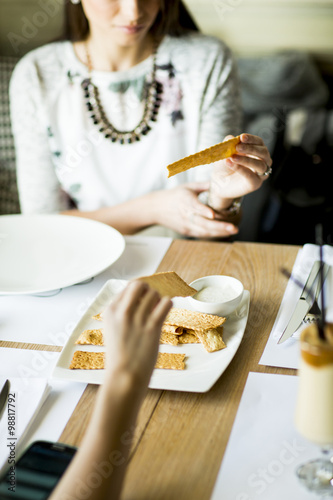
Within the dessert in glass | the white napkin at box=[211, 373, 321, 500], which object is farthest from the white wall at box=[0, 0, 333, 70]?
the dessert in glass

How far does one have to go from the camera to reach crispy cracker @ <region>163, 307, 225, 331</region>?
86 centimetres

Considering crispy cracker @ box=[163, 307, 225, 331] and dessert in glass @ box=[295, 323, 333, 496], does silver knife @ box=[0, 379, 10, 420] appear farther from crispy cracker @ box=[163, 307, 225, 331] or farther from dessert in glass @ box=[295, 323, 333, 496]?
dessert in glass @ box=[295, 323, 333, 496]

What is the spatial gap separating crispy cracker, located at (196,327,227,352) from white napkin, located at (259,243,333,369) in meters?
0.07

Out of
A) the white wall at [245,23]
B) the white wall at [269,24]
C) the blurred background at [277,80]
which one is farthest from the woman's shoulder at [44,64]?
the white wall at [269,24]

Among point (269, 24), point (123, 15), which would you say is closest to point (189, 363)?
point (123, 15)

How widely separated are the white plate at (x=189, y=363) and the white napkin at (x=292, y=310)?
5 cm

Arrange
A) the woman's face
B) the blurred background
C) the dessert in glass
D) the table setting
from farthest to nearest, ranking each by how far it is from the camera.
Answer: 1. the blurred background
2. the woman's face
3. the table setting
4. the dessert in glass

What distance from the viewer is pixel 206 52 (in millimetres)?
1665

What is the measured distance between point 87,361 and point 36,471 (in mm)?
226

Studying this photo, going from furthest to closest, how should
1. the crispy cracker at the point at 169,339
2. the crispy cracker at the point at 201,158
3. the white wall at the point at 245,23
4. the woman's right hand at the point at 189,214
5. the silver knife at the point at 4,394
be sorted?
the white wall at the point at 245,23, the woman's right hand at the point at 189,214, the crispy cracker at the point at 201,158, the crispy cracker at the point at 169,339, the silver knife at the point at 4,394

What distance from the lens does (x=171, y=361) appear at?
81 cm

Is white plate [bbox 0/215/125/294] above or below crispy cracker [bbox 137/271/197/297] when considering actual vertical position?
below

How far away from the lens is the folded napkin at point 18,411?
69 centimetres

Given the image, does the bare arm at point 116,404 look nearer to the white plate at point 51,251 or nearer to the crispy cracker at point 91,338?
the crispy cracker at point 91,338
